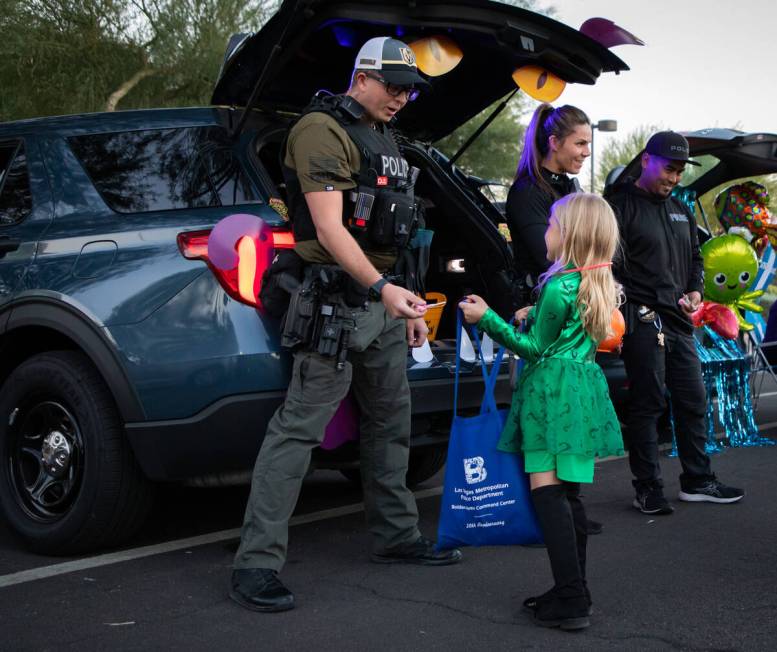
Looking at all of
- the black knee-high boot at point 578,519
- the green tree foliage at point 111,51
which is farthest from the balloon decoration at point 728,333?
→ the green tree foliage at point 111,51

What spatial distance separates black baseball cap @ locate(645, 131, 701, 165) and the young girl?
1.53 metres

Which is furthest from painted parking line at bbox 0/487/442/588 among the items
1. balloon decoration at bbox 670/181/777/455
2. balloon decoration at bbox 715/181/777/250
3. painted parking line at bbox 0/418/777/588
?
balloon decoration at bbox 715/181/777/250

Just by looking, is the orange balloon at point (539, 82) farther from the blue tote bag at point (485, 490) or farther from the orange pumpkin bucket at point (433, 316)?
the blue tote bag at point (485, 490)

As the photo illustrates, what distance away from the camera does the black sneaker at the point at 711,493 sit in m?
4.95

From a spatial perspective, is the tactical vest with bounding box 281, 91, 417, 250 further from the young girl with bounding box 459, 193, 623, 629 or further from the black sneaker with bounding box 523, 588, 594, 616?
the black sneaker with bounding box 523, 588, 594, 616

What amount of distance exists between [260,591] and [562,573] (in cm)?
99

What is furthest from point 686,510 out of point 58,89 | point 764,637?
point 58,89

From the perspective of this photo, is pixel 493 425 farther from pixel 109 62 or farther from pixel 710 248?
pixel 109 62

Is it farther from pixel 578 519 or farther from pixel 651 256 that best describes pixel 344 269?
pixel 651 256

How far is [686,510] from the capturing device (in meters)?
4.86

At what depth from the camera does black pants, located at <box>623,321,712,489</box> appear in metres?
4.86

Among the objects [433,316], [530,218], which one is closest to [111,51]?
[433,316]

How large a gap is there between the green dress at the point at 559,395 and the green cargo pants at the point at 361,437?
499 millimetres

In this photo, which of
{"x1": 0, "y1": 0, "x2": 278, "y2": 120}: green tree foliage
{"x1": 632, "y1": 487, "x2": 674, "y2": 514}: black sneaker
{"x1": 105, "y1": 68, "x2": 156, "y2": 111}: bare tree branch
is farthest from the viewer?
{"x1": 105, "y1": 68, "x2": 156, "y2": 111}: bare tree branch
